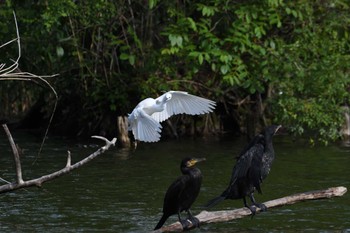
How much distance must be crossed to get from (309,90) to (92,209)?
7113 mm

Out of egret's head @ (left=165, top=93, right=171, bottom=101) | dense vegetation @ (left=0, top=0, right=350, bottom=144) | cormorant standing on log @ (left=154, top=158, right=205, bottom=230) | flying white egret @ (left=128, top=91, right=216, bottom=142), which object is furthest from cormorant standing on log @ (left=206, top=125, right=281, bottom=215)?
dense vegetation @ (left=0, top=0, right=350, bottom=144)

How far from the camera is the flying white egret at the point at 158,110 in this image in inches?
424

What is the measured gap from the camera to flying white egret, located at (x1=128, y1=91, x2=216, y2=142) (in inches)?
424

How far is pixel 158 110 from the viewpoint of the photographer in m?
11.3

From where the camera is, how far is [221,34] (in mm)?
17609

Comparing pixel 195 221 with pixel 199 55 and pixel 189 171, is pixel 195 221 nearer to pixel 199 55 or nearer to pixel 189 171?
pixel 189 171

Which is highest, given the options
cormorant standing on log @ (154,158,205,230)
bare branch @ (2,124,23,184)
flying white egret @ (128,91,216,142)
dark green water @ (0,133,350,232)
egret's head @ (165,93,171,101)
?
egret's head @ (165,93,171,101)

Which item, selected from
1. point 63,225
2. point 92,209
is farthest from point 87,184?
point 63,225

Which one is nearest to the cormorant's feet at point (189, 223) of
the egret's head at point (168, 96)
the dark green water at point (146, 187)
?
the dark green water at point (146, 187)

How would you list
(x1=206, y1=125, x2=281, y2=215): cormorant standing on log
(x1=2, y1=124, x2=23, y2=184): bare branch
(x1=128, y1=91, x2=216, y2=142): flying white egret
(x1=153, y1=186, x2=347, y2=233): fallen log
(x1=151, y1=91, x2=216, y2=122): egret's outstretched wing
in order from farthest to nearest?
(x1=151, y1=91, x2=216, y2=122): egret's outstretched wing < (x1=128, y1=91, x2=216, y2=142): flying white egret < (x1=206, y1=125, x2=281, y2=215): cormorant standing on log < (x1=153, y1=186, x2=347, y2=233): fallen log < (x1=2, y1=124, x2=23, y2=184): bare branch

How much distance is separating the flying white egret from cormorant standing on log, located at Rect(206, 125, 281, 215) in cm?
158

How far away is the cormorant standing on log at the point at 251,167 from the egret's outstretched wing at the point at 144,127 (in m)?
1.58

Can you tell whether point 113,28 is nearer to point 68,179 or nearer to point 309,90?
point 309,90

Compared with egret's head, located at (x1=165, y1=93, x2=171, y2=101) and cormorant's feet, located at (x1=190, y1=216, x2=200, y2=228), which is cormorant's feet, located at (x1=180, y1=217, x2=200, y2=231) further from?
egret's head, located at (x1=165, y1=93, x2=171, y2=101)
